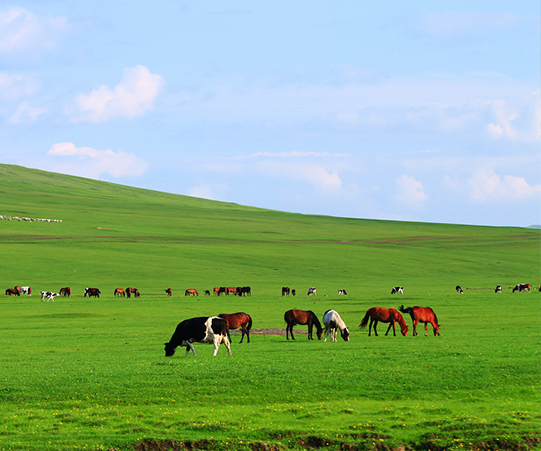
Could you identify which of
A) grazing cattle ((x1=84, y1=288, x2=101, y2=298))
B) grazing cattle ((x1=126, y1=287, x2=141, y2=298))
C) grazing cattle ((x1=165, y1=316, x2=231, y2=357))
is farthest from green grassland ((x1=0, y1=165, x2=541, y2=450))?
grazing cattle ((x1=126, y1=287, x2=141, y2=298))

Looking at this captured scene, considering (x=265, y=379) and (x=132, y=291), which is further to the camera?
(x=132, y=291)

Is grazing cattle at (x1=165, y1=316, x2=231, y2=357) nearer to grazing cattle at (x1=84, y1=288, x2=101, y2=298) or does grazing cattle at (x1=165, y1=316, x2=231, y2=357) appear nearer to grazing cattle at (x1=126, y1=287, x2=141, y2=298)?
grazing cattle at (x1=126, y1=287, x2=141, y2=298)

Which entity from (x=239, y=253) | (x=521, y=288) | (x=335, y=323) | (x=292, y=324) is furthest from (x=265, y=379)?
(x=239, y=253)

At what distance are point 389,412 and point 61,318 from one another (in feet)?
Result: 107

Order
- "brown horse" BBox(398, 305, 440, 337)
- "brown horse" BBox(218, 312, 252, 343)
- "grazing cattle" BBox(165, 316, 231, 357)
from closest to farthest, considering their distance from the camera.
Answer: "grazing cattle" BBox(165, 316, 231, 357) < "brown horse" BBox(218, 312, 252, 343) < "brown horse" BBox(398, 305, 440, 337)

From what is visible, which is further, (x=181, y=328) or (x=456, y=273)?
(x=456, y=273)

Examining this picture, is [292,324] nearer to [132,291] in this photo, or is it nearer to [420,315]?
[420,315]

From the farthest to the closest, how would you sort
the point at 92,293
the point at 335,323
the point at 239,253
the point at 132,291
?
the point at 239,253, the point at 132,291, the point at 92,293, the point at 335,323

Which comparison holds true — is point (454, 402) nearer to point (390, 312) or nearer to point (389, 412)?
point (389, 412)

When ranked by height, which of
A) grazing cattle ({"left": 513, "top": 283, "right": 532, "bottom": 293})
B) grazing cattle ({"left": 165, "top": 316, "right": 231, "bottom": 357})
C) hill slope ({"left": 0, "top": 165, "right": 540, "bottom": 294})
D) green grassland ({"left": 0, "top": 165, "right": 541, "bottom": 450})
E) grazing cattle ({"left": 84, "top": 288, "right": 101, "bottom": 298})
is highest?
hill slope ({"left": 0, "top": 165, "right": 540, "bottom": 294})

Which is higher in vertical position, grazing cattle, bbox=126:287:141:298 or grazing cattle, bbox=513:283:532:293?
grazing cattle, bbox=513:283:532:293

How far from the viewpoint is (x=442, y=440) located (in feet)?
44.9

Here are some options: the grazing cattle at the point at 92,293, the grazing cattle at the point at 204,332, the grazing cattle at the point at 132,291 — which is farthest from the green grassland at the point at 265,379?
the grazing cattle at the point at 132,291

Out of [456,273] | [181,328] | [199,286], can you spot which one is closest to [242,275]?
[199,286]
